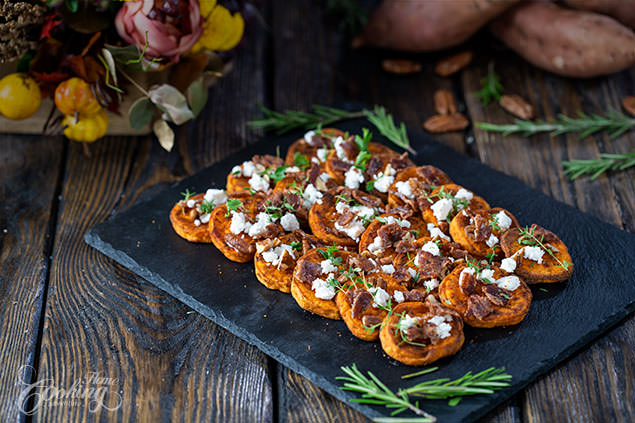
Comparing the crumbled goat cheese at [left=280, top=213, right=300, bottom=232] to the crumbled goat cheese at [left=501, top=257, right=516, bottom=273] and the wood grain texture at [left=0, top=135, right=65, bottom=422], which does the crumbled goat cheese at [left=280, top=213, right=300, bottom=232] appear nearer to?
the crumbled goat cheese at [left=501, top=257, right=516, bottom=273]

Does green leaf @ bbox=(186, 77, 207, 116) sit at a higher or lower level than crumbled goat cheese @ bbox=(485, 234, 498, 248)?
lower

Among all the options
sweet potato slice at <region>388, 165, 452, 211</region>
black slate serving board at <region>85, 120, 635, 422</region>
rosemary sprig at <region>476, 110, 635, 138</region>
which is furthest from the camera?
rosemary sprig at <region>476, 110, 635, 138</region>

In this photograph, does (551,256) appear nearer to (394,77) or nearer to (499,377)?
(499,377)

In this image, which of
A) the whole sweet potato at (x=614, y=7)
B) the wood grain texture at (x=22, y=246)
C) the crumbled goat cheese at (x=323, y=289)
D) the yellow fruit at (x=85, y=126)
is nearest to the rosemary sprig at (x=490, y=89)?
the whole sweet potato at (x=614, y=7)

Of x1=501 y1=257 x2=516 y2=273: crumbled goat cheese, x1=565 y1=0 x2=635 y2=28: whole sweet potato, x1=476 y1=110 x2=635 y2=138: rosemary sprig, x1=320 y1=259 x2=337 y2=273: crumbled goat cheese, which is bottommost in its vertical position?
x1=476 y1=110 x2=635 y2=138: rosemary sprig

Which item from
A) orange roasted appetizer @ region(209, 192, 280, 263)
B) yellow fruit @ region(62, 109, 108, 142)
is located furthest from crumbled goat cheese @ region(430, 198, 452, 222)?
yellow fruit @ region(62, 109, 108, 142)

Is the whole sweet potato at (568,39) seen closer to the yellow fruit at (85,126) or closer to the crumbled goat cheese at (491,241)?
the crumbled goat cheese at (491,241)

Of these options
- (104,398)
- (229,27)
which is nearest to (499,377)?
(104,398)
